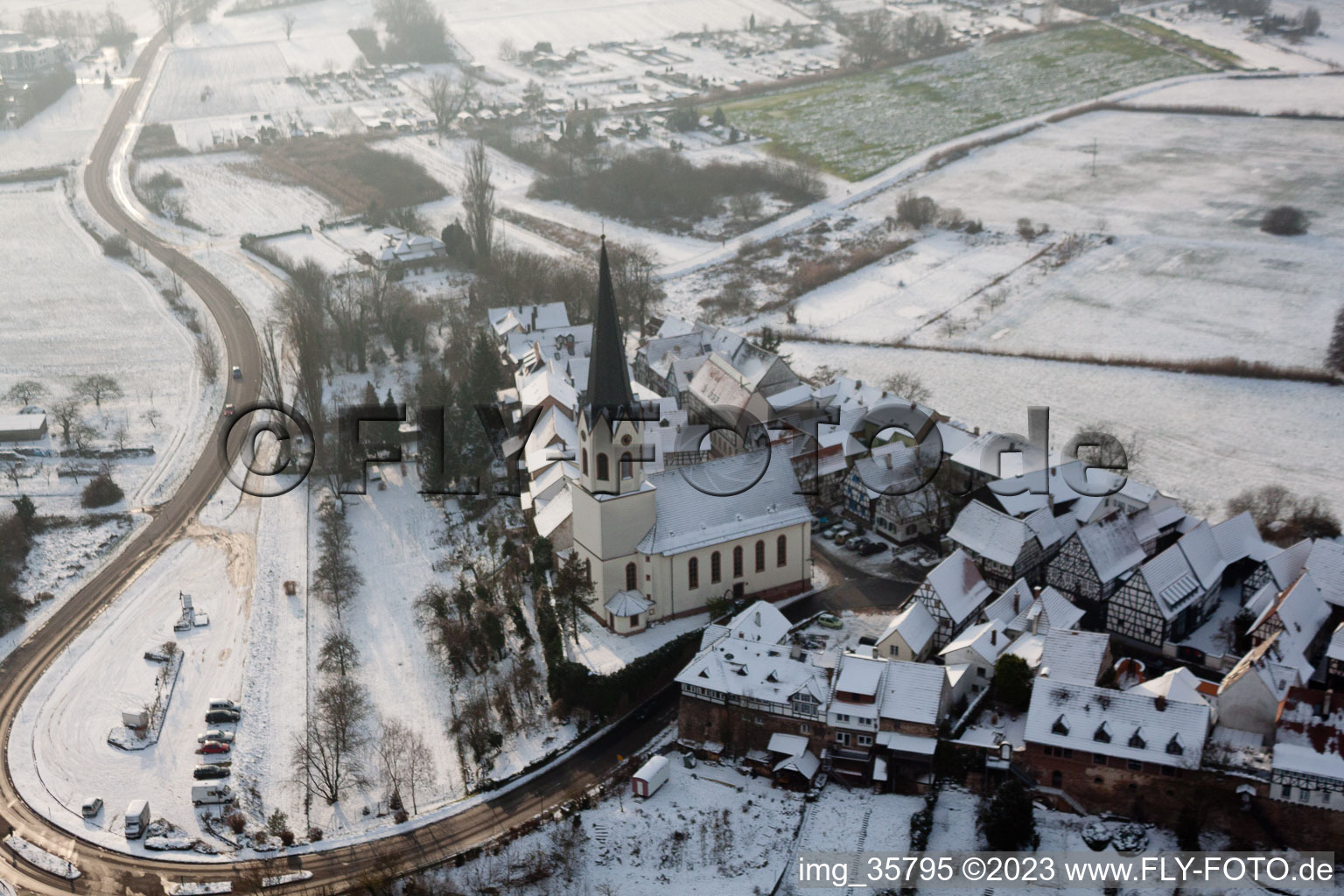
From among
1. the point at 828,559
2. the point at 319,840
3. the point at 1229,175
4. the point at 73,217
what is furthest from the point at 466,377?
the point at 1229,175

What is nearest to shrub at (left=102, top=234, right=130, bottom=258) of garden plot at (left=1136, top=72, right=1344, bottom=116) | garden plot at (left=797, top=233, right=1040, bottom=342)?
garden plot at (left=797, top=233, right=1040, bottom=342)

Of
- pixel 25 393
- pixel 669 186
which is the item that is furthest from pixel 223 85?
pixel 25 393

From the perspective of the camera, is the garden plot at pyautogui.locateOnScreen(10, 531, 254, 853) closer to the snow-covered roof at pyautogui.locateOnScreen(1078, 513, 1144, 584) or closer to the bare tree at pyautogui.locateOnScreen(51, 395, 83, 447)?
the bare tree at pyautogui.locateOnScreen(51, 395, 83, 447)

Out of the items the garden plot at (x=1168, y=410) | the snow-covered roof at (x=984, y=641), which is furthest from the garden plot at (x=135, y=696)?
the garden plot at (x=1168, y=410)

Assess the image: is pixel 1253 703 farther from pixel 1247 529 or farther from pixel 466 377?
pixel 466 377

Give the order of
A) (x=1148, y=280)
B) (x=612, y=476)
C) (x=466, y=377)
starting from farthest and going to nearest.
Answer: (x=1148, y=280) < (x=466, y=377) < (x=612, y=476)

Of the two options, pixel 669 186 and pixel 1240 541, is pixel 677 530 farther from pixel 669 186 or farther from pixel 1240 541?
pixel 669 186

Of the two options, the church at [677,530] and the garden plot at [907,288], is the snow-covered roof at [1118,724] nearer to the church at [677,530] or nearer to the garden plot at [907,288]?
the church at [677,530]
